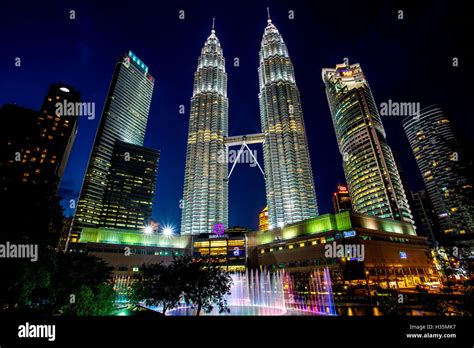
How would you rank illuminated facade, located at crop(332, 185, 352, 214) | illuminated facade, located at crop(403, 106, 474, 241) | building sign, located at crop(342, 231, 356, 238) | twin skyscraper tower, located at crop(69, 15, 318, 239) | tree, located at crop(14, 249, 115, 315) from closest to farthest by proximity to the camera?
tree, located at crop(14, 249, 115, 315), building sign, located at crop(342, 231, 356, 238), twin skyscraper tower, located at crop(69, 15, 318, 239), illuminated facade, located at crop(403, 106, 474, 241), illuminated facade, located at crop(332, 185, 352, 214)

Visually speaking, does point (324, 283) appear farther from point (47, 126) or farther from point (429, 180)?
point (429, 180)

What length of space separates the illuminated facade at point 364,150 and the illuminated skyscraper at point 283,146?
2679cm

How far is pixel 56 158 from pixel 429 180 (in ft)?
843

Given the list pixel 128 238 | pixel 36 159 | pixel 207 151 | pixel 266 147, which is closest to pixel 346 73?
pixel 266 147

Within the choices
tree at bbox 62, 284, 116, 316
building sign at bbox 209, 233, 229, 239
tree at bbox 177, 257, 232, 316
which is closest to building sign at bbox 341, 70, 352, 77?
building sign at bbox 209, 233, 229, 239

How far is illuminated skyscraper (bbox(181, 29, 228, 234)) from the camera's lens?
415ft

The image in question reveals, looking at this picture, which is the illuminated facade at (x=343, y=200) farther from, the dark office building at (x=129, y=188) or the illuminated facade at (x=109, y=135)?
the illuminated facade at (x=109, y=135)

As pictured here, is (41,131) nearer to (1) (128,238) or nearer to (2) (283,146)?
(1) (128,238)

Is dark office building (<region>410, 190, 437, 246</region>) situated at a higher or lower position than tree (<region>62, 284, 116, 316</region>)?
higher

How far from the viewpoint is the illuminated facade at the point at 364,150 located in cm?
11012

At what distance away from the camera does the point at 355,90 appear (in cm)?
13650

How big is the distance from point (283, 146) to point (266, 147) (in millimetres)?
12612

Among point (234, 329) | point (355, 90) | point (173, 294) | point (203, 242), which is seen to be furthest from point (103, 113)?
point (234, 329)

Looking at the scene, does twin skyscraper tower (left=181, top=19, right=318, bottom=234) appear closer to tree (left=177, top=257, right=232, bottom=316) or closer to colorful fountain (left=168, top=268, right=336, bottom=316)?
colorful fountain (left=168, top=268, right=336, bottom=316)
